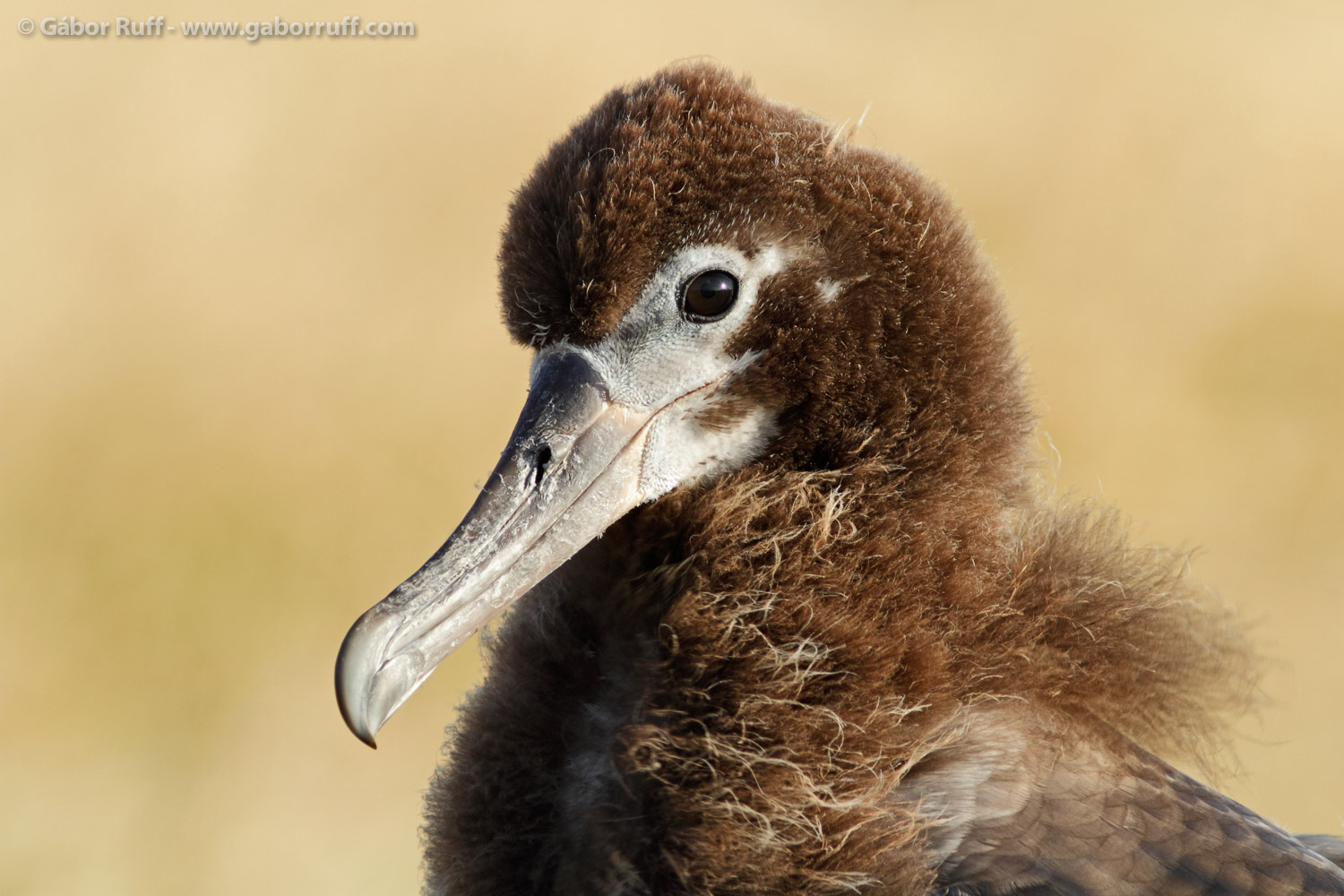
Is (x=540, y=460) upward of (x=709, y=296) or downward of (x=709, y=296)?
downward

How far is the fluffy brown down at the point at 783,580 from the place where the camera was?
4.63 feet

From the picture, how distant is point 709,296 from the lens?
5.02 feet

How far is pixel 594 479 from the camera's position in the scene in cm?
154

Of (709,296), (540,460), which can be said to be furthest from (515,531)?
(709,296)

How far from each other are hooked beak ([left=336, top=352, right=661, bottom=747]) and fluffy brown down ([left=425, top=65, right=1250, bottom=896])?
81 millimetres

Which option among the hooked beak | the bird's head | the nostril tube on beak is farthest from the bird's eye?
the nostril tube on beak

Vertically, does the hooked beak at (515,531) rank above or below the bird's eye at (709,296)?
below

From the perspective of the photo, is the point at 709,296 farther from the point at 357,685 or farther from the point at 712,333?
the point at 357,685

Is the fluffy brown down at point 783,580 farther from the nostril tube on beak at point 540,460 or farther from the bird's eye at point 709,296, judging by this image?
the nostril tube on beak at point 540,460

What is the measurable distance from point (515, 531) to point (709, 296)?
39 centimetres

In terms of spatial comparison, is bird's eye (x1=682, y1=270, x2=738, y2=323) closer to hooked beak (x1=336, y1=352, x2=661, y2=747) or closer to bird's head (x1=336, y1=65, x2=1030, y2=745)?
bird's head (x1=336, y1=65, x2=1030, y2=745)

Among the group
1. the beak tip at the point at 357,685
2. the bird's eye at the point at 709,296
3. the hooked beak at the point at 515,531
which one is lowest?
the beak tip at the point at 357,685

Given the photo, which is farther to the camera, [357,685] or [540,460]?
[540,460]

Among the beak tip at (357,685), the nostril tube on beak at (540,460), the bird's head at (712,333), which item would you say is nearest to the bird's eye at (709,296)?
the bird's head at (712,333)
